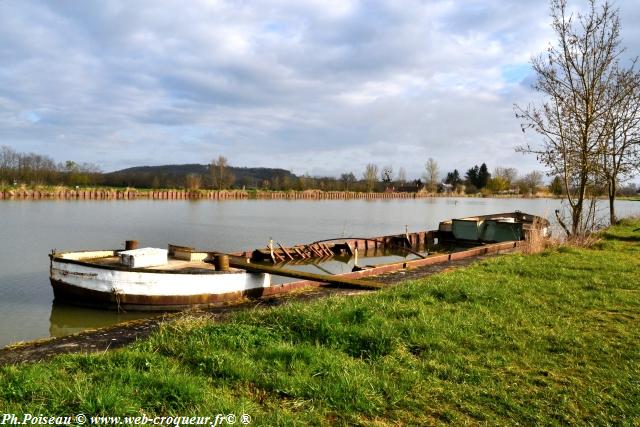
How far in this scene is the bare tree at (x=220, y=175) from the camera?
252 ft

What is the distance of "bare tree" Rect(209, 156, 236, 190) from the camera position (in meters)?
76.9

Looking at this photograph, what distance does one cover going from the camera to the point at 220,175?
253ft

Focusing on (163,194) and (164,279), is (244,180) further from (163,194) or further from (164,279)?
(164,279)

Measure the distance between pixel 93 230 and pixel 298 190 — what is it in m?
60.8

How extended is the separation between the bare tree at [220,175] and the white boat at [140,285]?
219 feet

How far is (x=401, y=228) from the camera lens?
33062 millimetres

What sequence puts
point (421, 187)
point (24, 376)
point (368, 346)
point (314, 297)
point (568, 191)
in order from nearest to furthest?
1. point (24, 376)
2. point (368, 346)
3. point (314, 297)
4. point (568, 191)
5. point (421, 187)

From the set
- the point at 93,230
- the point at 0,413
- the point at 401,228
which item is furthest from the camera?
the point at 401,228

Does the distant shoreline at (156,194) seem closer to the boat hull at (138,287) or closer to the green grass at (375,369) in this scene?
the boat hull at (138,287)

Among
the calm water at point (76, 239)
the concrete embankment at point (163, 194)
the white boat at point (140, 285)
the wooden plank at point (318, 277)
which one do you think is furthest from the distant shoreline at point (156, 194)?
the wooden plank at point (318, 277)

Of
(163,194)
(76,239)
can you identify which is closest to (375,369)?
(76,239)

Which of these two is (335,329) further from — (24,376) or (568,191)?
(568,191)

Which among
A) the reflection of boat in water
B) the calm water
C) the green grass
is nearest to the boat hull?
the reflection of boat in water

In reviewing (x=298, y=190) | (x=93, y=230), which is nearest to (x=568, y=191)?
(x=93, y=230)
